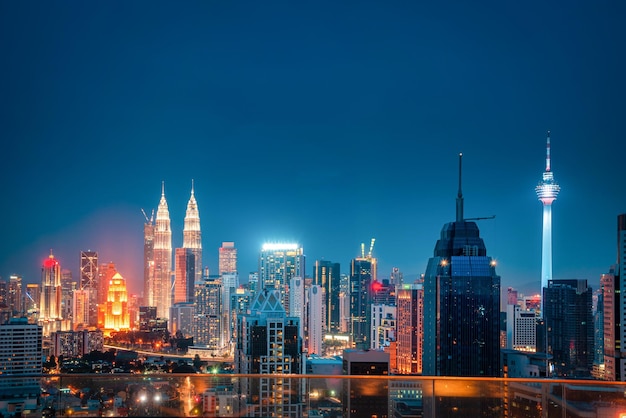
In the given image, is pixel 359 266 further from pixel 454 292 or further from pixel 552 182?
pixel 552 182

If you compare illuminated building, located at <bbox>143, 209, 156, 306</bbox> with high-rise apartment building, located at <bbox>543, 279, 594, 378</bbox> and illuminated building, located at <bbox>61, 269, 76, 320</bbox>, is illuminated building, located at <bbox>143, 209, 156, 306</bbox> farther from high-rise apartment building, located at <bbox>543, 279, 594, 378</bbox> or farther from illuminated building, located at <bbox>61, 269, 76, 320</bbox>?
high-rise apartment building, located at <bbox>543, 279, 594, 378</bbox>

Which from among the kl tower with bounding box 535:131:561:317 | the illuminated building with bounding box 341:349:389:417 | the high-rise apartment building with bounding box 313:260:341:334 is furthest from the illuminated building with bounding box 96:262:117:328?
the illuminated building with bounding box 341:349:389:417

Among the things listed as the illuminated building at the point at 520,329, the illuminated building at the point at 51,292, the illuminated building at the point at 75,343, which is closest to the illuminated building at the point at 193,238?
the illuminated building at the point at 51,292

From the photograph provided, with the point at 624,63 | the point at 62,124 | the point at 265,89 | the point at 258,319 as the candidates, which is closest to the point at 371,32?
the point at 265,89

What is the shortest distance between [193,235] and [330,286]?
4.96 meters

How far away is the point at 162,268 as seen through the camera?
940 inches

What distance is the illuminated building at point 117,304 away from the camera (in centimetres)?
1848

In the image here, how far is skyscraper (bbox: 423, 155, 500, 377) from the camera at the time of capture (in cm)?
1367

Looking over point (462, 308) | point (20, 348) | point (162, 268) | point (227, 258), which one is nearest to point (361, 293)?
point (227, 258)

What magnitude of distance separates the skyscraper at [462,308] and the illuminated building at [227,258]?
19.2ft

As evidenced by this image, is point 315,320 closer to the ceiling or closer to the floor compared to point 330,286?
closer to the floor

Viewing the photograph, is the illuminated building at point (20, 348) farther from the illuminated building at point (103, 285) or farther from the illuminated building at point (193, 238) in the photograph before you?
the illuminated building at point (103, 285)

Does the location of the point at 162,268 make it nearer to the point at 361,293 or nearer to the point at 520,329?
the point at 361,293

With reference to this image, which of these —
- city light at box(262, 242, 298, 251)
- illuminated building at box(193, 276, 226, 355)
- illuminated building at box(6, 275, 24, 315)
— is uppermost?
city light at box(262, 242, 298, 251)
